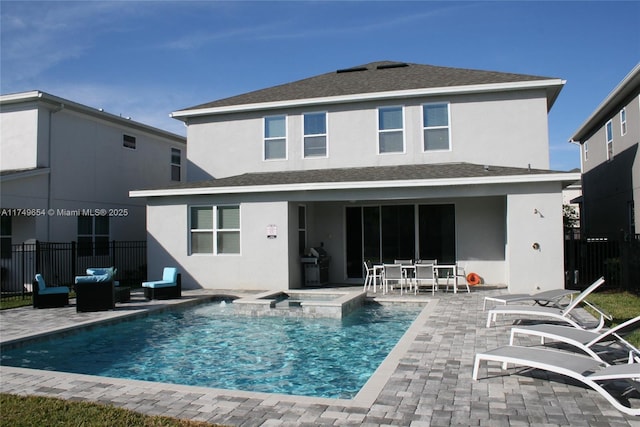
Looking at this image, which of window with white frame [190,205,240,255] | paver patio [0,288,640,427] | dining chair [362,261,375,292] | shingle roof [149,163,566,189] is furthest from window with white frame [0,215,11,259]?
dining chair [362,261,375,292]

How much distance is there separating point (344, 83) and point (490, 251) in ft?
27.0

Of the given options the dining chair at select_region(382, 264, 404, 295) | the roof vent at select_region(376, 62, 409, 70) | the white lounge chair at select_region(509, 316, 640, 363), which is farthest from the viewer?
the roof vent at select_region(376, 62, 409, 70)

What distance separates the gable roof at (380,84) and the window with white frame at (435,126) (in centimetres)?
64

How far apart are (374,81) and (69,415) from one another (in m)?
15.6

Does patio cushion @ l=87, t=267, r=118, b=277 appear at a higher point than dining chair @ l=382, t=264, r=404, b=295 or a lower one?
higher

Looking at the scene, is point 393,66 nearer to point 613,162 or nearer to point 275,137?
point 275,137

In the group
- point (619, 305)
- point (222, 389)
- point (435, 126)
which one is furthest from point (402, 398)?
point (435, 126)

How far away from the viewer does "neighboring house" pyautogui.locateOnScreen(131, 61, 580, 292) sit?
15.0 metres

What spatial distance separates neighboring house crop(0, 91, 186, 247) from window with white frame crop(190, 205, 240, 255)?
4.39 meters

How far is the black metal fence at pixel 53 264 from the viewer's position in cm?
1590

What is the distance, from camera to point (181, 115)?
735 inches

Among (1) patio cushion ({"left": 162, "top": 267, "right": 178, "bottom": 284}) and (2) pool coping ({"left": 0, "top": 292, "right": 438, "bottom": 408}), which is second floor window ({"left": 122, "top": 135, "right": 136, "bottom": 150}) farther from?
(2) pool coping ({"left": 0, "top": 292, "right": 438, "bottom": 408})

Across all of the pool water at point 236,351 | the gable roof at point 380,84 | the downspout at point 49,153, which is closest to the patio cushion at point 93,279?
the pool water at point 236,351

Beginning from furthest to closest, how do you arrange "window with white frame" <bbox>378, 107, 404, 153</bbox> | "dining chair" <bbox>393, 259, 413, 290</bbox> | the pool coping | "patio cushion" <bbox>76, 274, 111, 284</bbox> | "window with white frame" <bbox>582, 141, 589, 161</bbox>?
"window with white frame" <bbox>582, 141, 589, 161</bbox> → "window with white frame" <bbox>378, 107, 404, 153</bbox> → "dining chair" <bbox>393, 259, 413, 290</bbox> → "patio cushion" <bbox>76, 274, 111, 284</bbox> → the pool coping
